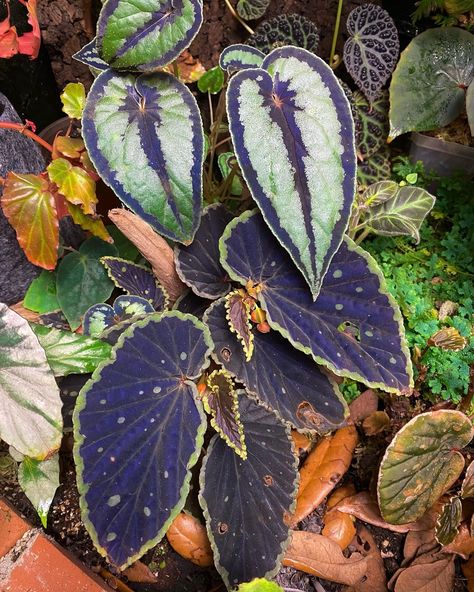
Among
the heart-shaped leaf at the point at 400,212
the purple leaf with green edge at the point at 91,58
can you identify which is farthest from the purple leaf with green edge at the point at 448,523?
the purple leaf with green edge at the point at 91,58

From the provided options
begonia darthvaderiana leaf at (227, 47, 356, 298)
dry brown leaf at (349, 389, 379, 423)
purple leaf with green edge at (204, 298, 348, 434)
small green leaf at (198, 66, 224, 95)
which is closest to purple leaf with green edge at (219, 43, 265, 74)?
small green leaf at (198, 66, 224, 95)

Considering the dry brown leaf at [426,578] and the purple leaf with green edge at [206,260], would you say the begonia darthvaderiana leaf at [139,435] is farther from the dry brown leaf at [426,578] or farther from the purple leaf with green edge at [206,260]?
the dry brown leaf at [426,578]

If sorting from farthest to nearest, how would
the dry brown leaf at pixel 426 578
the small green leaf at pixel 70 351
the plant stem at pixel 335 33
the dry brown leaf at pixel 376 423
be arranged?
the plant stem at pixel 335 33 → the dry brown leaf at pixel 376 423 → the dry brown leaf at pixel 426 578 → the small green leaf at pixel 70 351

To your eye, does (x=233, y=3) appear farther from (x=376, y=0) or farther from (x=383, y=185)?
(x=383, y=185)

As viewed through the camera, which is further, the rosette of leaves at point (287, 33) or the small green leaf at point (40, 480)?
the rosette of leaves at point (287, 33)

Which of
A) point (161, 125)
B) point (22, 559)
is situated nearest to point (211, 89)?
point (161, 125)

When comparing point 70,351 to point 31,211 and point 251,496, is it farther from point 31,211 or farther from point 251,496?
point 251,496

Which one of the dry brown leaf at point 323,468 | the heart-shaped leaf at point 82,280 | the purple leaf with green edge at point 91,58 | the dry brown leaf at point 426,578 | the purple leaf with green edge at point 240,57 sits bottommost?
the dry brown leaf at point 426,578

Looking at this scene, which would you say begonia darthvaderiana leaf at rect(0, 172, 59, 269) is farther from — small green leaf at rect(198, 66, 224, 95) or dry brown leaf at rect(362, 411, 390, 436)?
dry brown leaf at rect(362, 411, 390, 436)
